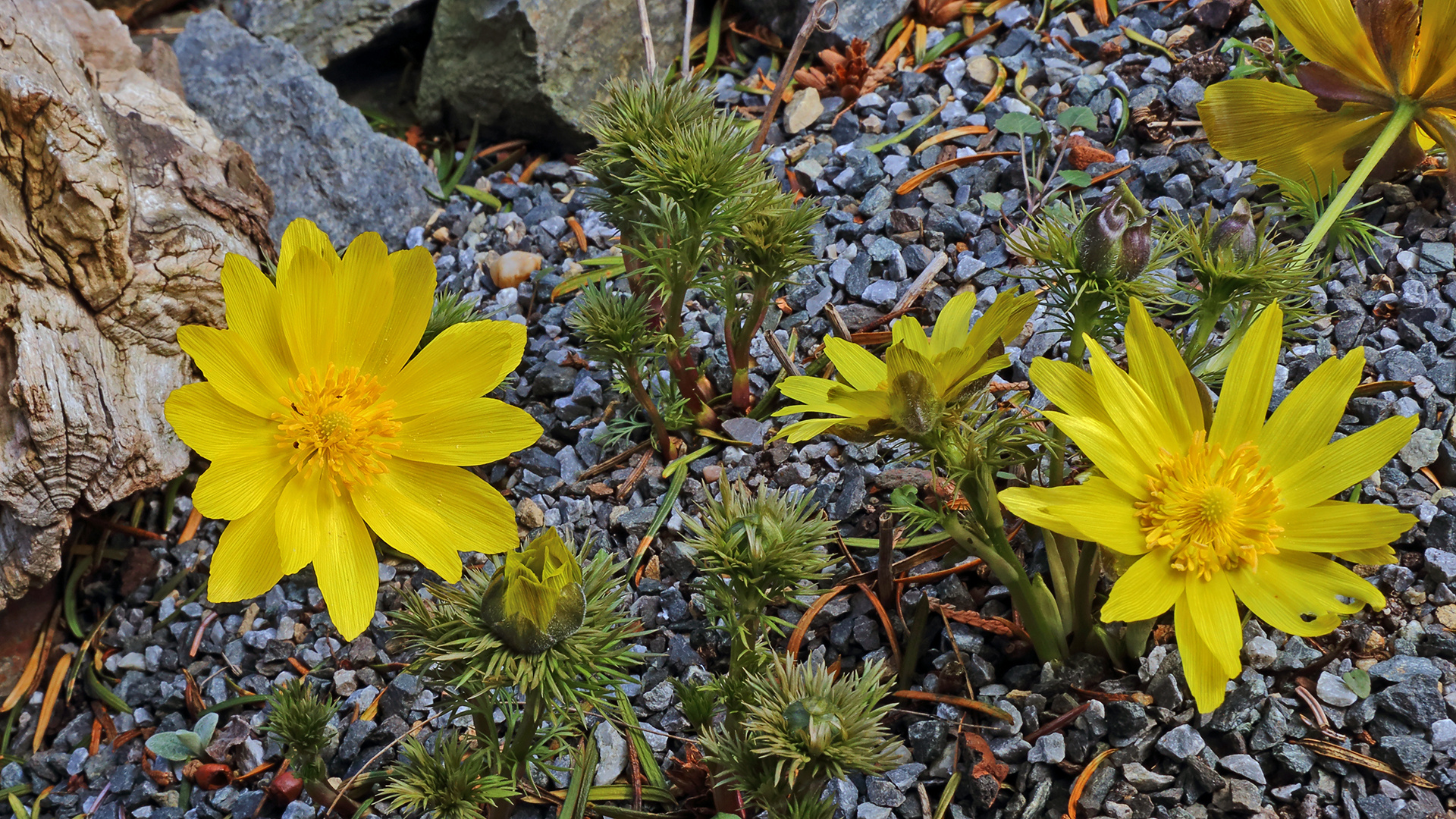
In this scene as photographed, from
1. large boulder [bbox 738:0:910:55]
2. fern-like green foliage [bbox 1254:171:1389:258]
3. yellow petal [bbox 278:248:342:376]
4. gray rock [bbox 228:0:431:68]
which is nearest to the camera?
yellow petal [bbox 278:248:342:376]

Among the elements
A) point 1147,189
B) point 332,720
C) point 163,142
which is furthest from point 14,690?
point 1147,189

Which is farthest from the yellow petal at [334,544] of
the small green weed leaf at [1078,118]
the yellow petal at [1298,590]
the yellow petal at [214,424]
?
the small green weed leaf at [1078,118]

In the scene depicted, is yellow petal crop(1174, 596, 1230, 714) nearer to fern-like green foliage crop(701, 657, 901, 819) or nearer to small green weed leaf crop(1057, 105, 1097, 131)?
fern-like green foliage crop(701, 657, 901, 819)

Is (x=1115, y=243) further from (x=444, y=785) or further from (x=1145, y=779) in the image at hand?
(x=444, y=785)

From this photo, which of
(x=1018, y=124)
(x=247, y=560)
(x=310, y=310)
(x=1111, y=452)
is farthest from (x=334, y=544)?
(x=1018, y=124)

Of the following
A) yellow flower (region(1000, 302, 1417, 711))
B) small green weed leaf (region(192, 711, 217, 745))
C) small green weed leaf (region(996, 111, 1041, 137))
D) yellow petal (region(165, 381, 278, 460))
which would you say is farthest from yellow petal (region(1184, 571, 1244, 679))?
small green weed leaf (region(192, 711, 217, 745))

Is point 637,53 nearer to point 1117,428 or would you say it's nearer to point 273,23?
point 273,23

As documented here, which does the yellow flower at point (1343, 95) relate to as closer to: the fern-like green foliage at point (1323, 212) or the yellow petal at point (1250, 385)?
the fern-like green foliage at point (1323, 212)
